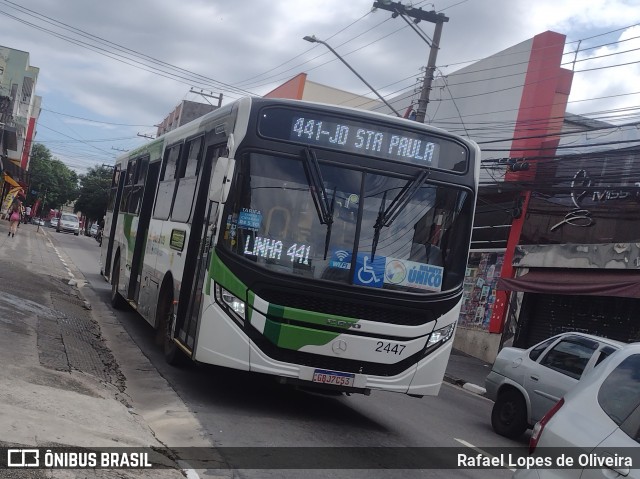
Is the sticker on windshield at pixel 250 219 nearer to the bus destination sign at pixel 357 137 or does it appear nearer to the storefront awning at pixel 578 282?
the bus destination sign at pixel 357 137

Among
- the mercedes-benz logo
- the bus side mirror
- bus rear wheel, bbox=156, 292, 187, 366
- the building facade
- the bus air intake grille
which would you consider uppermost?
the building facade

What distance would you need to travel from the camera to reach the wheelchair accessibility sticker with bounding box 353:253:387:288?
8469 millimetres

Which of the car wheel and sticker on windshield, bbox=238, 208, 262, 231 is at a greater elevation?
sticker on windshield, bbox=238, 208, 262, 231

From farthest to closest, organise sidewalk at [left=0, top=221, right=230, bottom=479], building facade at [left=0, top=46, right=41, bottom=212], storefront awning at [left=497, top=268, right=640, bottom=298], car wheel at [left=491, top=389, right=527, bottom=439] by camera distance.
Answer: building facade at [left=0, top=46, right=41, bottom=212]
storefront awning at [left=497, top=268, right=640, bottom=298]
car wheel at [left=491, top=389, right=527, bottom=439]
sidewalk at [left=0, top=221, right=230, bottom=479]

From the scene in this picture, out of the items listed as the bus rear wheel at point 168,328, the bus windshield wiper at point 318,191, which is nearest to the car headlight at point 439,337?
the bus windshield wiper at point 318,191

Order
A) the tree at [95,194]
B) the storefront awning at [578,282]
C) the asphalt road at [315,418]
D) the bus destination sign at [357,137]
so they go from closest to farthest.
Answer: the asphalt road at [315,418] → the bus destination sign at [357,137] → the storefront awning at [578,282] → the tree at [95,194]

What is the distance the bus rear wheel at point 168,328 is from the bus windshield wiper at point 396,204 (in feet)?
10.5

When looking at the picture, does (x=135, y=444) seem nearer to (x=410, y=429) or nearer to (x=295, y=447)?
(x=295, y=447)

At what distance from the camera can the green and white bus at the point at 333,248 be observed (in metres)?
8.39

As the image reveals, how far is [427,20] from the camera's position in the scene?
22.2 m

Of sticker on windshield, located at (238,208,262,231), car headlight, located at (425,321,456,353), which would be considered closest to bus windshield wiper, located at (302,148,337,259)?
sticker on windshield, located at (238,208,262,231)

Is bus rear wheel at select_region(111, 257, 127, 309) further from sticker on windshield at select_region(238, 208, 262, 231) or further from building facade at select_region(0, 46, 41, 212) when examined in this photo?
building facade at select_region(0, 46, 41, 212)

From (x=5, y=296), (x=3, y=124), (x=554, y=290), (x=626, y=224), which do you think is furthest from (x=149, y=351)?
(x=3, y=124)

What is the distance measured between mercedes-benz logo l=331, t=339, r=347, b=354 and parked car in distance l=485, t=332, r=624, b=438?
321cm
